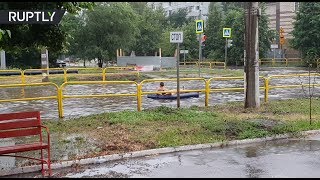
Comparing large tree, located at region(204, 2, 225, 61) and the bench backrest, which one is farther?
large tree, located at region(204, 2, 225, 61)

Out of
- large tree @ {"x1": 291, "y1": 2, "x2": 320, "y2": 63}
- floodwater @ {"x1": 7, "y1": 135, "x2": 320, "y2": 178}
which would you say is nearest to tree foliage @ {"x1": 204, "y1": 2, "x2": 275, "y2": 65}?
large tree @ {"x1": 291, "y1": 2, "x2": 320, "y2": 63}

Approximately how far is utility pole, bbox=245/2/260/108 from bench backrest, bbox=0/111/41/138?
821cm

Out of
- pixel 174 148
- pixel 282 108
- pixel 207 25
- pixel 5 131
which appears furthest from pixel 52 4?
pixel 207 25

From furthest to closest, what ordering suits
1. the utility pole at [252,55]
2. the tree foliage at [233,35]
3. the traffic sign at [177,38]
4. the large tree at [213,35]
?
the large tree at [213,35]
the tree foliage at [233,35]
the utility pole at [252,55]
the traffic sign at [177,38]

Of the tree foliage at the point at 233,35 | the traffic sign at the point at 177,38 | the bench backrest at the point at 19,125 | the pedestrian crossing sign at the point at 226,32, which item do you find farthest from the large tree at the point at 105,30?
the bench backrest at the point at 19,125

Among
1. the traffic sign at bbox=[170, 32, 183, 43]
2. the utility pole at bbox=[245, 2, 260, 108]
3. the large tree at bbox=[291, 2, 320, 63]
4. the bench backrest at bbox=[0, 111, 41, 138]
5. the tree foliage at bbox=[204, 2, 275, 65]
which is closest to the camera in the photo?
the bench backrest at bbox=[0, 111, 41, 138]

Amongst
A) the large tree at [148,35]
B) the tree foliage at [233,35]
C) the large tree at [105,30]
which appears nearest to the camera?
the large tree at [105,30]

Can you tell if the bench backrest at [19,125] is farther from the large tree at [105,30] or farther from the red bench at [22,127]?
the large tree at [105,30]

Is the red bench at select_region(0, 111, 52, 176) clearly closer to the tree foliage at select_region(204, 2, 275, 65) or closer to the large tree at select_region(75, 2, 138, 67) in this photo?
the large tree at select_region(75, 2, 138, 67)

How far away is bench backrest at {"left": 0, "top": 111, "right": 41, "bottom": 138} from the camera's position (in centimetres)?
746

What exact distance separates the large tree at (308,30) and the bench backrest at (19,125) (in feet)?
145

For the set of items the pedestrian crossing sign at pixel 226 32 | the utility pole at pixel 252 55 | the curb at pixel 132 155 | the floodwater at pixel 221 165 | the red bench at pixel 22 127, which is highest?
the pedestrian crossing sign at pixel 226 32

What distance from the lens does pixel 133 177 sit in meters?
7.18

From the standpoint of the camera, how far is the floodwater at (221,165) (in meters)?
7.33
